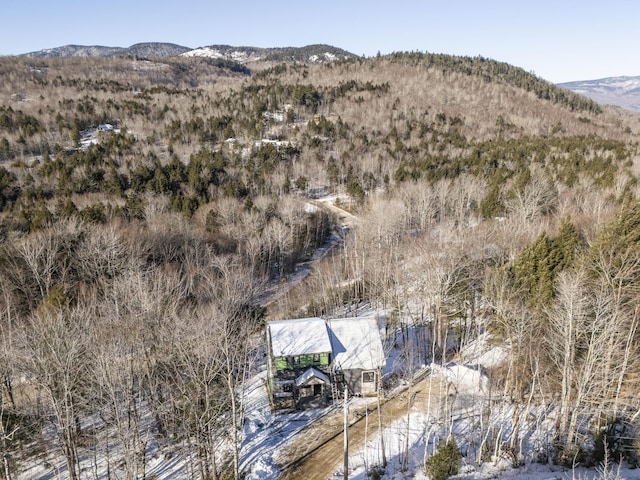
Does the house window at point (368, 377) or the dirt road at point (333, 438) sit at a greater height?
the house window at point (368, 377)

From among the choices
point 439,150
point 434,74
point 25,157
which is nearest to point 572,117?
point 434,74

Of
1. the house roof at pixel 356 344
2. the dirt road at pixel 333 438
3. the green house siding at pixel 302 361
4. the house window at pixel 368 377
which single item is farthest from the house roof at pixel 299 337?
the dirt road at pixel 333 438

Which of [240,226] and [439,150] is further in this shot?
[439,150]

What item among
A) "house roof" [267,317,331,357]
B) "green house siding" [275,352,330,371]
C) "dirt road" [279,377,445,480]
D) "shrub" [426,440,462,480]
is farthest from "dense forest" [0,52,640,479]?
"shrub" [426,440,462,480]

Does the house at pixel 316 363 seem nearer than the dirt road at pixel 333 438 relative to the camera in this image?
No

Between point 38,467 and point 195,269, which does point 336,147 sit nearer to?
point 195,269

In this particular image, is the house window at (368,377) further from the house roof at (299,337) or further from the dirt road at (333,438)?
the house roof at (299,337)

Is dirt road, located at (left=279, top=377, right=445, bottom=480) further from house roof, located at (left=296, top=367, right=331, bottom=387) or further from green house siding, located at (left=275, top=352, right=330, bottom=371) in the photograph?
green house siding, located at (left=275, top=352, right=330, bottom=371)
